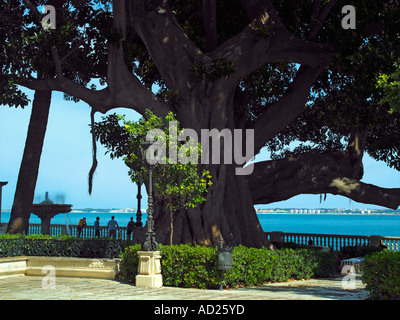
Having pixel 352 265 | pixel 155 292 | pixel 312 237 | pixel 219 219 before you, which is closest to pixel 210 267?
pixel 155 292

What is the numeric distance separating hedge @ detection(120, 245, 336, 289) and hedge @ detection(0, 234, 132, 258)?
1282mm

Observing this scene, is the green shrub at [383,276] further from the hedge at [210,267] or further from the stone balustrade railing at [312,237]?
the stone balustrade railing at [312,237]

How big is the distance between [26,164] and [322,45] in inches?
586

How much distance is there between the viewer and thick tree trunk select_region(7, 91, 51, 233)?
2714 cm

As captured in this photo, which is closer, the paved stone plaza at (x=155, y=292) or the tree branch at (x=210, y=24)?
the paved stone plaza at (x=155, y=292)

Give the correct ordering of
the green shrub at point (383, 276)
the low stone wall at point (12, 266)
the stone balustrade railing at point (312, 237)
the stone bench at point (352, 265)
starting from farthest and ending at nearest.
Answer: the stone balustrade railing at point (312, 237)
the stone bench at point (352, 265)
the low stone wall at point (12, 266)
the green shrub at point (383, 276)

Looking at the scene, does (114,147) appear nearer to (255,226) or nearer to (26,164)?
(26,164)

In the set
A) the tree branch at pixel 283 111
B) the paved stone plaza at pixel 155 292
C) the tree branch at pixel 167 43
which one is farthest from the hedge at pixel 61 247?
the tree branch at pixel 283 111

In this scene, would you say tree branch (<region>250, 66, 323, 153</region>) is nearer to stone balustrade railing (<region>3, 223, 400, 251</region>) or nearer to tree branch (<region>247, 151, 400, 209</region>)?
tree branch (<region>247, 151, 400, 209</region>)

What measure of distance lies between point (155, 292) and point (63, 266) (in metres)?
5.39

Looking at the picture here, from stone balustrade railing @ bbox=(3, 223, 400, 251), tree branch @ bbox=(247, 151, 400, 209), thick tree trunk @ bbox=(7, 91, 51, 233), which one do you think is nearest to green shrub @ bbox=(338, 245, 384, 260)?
stone balustrade railing @ bbox=(3, 223, 400, 251)

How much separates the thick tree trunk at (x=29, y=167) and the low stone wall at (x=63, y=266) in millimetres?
7346

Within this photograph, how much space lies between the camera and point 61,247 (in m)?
20.7

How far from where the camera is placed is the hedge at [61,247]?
66.1 feet
